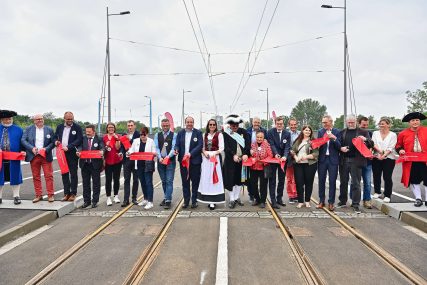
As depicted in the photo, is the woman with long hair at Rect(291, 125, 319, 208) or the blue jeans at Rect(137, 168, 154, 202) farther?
the blue jeans at Rect(137, 168, 154, 202)

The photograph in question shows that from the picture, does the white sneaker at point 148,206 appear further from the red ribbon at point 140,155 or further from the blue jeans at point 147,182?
the red ribbon at point 140,155

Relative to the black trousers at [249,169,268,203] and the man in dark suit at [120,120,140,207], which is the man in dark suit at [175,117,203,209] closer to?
the man in dark suit at [120,120,140,207]

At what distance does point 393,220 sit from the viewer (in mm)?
6574

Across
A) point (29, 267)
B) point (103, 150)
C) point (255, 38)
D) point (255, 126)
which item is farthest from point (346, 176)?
point (255, 38)

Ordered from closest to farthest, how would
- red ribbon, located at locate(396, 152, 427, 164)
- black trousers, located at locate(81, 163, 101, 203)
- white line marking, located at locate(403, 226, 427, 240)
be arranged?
white line marking, located at locate(403, 226, 427, 240)
red ribbon, located at locate(396, 152, 427, 164)
black trousers, located at locate(81, 163, 101, 203)

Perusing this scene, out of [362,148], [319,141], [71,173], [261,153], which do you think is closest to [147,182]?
[71,173]

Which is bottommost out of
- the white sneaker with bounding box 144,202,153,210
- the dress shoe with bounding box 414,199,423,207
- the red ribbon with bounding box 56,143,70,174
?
the white sneaker with bounding box 144,202,153,210

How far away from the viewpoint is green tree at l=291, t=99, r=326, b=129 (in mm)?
116188

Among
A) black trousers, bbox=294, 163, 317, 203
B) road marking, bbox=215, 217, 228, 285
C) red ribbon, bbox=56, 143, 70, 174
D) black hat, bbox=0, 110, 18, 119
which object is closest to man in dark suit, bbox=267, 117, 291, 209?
black trousers, bbox=294, 163, 317, 203

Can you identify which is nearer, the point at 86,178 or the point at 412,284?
the point at 412,284

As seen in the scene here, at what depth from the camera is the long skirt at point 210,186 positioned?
25.0 feet

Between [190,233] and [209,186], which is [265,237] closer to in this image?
[190,233]

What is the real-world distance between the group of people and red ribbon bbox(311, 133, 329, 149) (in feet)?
0.07

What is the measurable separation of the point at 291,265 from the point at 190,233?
6.41 feet
